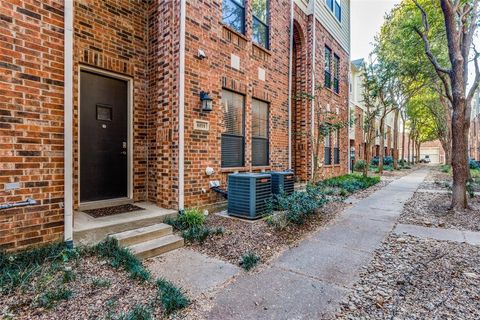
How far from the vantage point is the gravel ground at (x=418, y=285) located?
233 centimetres

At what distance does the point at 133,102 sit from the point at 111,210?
2.12 metres

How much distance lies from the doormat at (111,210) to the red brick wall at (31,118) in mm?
1000

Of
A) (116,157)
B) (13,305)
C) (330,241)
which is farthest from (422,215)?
(13,305)

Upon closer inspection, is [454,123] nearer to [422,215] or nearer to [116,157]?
[422,215]

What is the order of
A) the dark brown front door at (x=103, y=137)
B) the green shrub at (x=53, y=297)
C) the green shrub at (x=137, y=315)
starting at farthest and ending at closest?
1. the dark brown front door at (x=103, y=137)
2. the green shrub at (x=53, y=297)
3. the green shrub at (x=137, y=315)

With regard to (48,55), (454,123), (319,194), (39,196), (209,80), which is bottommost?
(319,194)

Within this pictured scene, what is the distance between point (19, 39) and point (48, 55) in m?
0.29

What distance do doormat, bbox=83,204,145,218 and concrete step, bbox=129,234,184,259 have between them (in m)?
1.01

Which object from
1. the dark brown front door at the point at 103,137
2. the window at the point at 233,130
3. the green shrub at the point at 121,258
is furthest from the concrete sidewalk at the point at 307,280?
the dark brown front door at the point at 103,137

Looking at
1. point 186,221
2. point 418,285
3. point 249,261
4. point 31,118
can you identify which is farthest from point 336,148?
point 31,118

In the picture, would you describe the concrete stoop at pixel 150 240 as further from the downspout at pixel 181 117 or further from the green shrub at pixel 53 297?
the green shrub at pixel 53 297

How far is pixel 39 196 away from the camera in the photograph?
3.10m

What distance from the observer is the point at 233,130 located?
631cm

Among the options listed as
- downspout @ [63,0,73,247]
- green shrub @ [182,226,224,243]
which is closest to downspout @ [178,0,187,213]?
green shrub @ [182,226,224,243]
